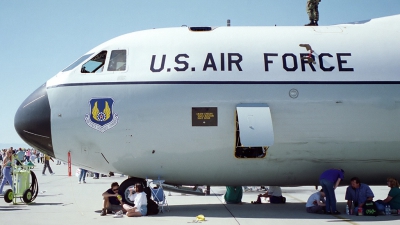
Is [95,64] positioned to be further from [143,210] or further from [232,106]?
[143,210]

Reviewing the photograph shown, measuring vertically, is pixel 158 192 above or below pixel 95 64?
below

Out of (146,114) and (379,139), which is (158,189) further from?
(379,139)

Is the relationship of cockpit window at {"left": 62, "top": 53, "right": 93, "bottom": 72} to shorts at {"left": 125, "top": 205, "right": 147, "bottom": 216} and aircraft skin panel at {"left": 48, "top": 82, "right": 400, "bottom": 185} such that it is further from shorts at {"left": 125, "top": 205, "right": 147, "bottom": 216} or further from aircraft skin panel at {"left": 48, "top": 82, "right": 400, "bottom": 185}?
shorts at {"left": 125, "top": 205, "right": 147, "bottom": 216}

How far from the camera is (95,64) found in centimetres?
1268

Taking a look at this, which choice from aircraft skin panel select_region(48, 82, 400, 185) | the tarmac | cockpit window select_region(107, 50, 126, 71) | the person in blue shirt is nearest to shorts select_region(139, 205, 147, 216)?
the tarmac

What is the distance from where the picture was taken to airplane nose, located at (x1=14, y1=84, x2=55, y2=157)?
1235 cm

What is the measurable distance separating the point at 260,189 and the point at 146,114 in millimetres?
10021

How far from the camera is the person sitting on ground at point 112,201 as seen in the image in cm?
1252

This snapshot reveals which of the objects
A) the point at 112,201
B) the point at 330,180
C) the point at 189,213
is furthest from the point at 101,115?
the point at 330,180

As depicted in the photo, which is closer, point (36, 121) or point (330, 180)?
point (330, 180)

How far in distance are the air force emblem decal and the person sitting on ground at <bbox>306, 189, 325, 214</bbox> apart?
219 inches

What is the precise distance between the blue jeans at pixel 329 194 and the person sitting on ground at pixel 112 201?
17.2 feet

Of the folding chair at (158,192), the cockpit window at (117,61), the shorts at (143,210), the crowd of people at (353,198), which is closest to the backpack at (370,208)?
the crowd of people at (353,198)

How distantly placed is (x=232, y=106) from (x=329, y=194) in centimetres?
333
